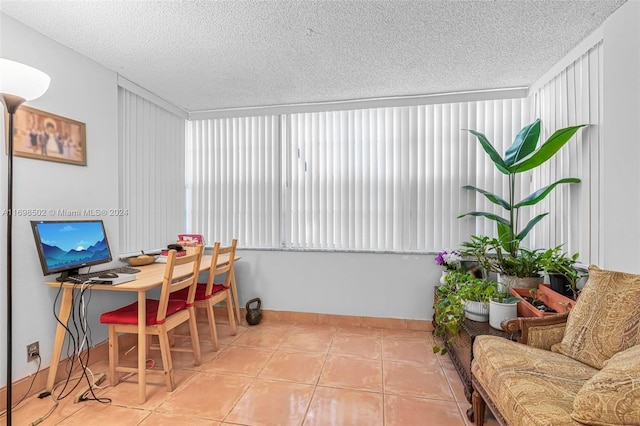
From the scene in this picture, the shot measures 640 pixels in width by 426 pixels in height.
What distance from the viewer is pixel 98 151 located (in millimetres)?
2492

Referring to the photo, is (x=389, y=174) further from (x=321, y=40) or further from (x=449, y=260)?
(x=321, y=40)

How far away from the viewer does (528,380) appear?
4.15ft

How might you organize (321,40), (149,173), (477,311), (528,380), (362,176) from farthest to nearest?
(362,176)
(149,173)
(321,40)
(477,311)
(528,380)

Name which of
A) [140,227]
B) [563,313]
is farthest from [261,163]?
[563,313]

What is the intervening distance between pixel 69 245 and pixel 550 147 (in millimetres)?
3557

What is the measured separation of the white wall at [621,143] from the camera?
171 centimetres

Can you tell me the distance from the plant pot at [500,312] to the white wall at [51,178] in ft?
10.0

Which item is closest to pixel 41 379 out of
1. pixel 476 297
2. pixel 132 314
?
pixel 132 314

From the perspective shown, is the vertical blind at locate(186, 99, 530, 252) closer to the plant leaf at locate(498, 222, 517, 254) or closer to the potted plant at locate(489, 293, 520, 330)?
the plant leaf at locate(498, 222, 517, 254)

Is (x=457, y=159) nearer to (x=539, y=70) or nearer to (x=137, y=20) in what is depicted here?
(x=539, y=70)

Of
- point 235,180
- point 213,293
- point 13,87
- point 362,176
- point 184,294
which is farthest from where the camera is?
point 235,180

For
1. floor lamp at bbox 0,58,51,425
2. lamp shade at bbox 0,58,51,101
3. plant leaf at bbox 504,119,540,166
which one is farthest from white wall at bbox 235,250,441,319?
lamp shade at bbox 0,58,51,101

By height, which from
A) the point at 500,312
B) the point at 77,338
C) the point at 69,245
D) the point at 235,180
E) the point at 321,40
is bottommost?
the point at 77,338

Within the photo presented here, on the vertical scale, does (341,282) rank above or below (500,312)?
below
